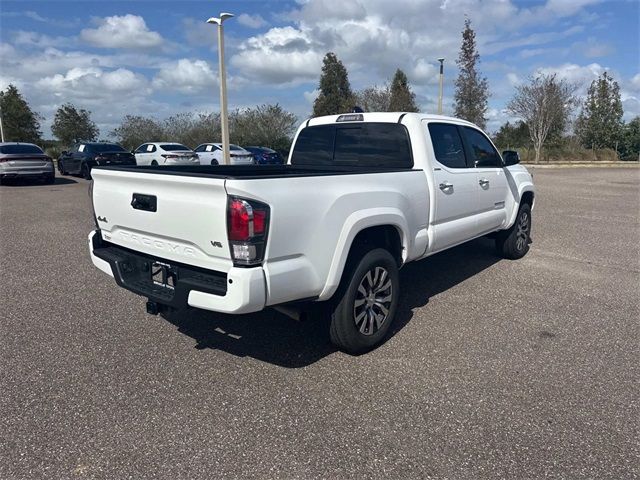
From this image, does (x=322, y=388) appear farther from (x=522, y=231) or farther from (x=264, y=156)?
(x=264, y=156)

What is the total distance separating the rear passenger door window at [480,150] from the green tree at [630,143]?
4565cm

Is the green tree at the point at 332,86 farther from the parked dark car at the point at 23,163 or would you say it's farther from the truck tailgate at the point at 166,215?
the truck tailgate at the point at 166,215

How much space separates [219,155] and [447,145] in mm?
20377

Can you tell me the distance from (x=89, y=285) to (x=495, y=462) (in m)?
4.69

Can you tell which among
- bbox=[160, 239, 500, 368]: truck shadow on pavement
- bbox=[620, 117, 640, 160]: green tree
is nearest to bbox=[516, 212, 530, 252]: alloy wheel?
bbox=[160, 239, 500, 368]: truck shadow on pavement

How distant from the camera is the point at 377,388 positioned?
330cm

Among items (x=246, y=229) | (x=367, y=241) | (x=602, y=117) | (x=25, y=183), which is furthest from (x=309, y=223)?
(x=602, y=117)

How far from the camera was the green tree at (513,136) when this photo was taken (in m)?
42.3

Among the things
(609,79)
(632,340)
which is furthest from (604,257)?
(609,79)

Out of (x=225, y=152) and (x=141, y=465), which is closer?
Answer: (x=141, y=465)

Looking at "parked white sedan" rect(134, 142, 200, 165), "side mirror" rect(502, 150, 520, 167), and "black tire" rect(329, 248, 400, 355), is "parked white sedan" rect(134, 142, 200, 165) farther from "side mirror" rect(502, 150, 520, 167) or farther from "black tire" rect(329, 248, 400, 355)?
"black tire" rect(329, 248, 400, 355)

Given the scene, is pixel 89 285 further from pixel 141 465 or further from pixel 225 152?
pixel 225 152

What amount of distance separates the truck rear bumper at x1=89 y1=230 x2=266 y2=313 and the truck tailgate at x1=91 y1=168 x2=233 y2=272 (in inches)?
2.9

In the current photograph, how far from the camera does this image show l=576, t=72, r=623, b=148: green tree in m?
43.0
